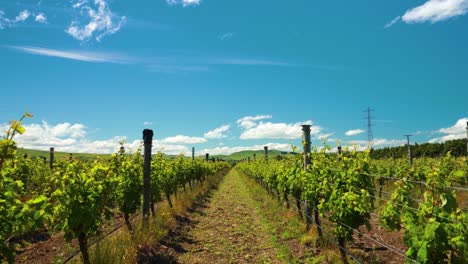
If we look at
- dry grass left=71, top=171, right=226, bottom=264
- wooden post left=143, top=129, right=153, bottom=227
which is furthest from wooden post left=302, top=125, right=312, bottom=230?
wooden post left=143, top=129, right=153, bottom=227

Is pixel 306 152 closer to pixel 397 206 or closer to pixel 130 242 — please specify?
pixel 397 206

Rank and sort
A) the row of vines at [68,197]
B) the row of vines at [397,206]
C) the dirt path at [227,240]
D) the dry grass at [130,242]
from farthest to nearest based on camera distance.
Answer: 1. the dirt path at [227,240]
2. the dry grass at [130,242]
3. the row of vines at [397,206]
4. the row of vines at [68,197]

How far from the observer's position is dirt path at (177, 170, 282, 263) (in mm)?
8227

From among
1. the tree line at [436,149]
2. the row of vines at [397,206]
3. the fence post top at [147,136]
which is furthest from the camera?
the tree line at [436,149]

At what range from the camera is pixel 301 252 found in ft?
27.0

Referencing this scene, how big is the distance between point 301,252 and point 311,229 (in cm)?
139

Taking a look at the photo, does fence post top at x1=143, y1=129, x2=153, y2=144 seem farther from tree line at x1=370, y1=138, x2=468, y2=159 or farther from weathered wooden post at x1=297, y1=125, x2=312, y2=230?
tree line at x1=370, y1=138, x2=468, y2=159

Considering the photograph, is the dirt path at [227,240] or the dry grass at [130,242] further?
the dirt path at [227,240]

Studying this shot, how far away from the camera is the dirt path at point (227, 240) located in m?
8.23

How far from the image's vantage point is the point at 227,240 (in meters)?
9.83

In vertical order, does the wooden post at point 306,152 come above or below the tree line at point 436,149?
below

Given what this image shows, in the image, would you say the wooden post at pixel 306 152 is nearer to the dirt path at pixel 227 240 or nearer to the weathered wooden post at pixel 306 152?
the weathered wooden post at pixel 306 152

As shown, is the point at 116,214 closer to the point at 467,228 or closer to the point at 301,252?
the point at 301,252

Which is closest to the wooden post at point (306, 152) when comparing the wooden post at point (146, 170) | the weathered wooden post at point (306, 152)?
the weathered wooden post at point (306, 152)
